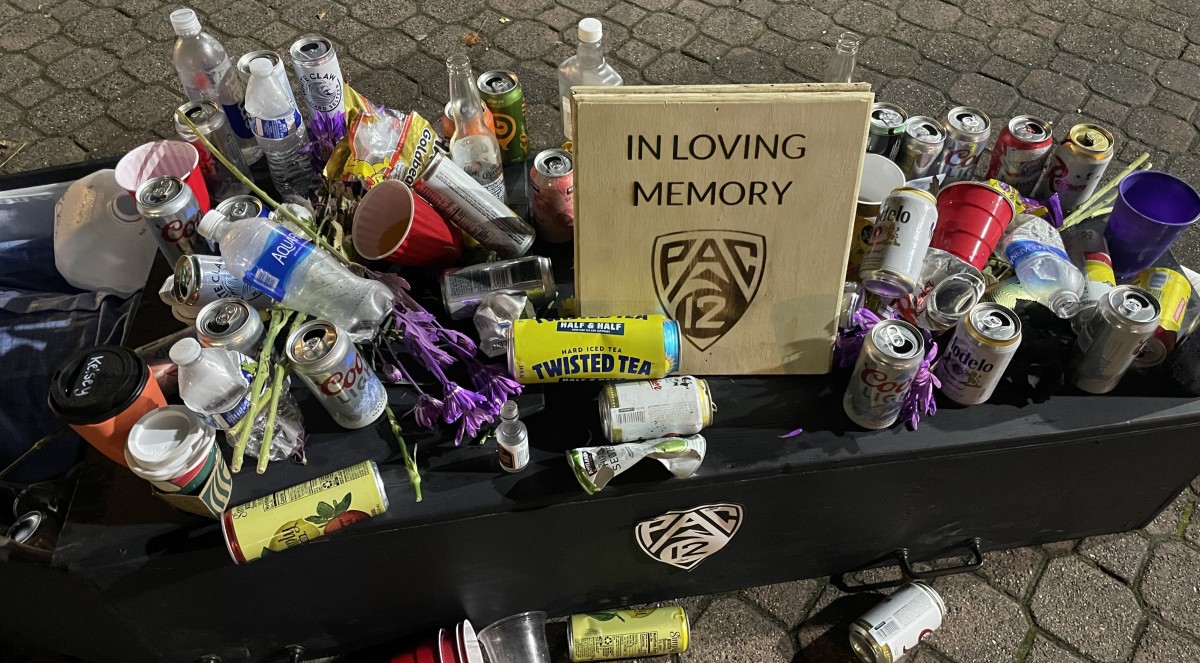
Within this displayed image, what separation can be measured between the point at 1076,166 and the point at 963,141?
0.29 m

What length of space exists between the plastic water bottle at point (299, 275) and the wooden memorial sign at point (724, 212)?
462 millimetres

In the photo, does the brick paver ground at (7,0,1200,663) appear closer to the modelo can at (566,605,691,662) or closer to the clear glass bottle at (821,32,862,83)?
the clear glass bottle at (821,32,862,83)

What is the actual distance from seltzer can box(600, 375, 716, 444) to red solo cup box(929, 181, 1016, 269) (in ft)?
2.28

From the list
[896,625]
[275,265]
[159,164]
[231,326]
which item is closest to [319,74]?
[159,164]

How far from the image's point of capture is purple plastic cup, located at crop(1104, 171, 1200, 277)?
1912 millimetres

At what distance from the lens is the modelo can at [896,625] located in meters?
2.06

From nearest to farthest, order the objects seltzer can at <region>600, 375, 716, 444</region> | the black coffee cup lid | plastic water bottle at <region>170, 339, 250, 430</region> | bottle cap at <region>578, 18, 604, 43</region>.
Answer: the black coffee cup lid → plastic water bottle at <region>170, 339, 250, 430</region> → seltzer can at <region>600, 375, 716, 444</region> → bottle cap at <region>578, 18, 604, 43</region>

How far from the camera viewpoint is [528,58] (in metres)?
4.00

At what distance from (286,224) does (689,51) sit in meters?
2.73

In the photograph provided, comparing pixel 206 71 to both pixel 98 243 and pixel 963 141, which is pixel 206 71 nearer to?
pixel 98 243

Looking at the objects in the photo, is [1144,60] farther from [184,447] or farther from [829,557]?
[184,447]

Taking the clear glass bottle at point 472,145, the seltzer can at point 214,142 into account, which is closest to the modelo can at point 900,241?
the clear glass bottle at point 472,145

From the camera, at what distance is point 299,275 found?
1.66 metres

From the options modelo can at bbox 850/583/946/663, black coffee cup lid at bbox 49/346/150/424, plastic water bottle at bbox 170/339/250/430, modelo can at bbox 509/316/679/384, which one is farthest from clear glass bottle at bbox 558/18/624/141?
modelo can at bbox 850/583/946/663
